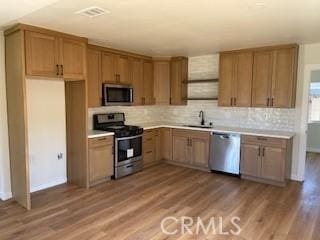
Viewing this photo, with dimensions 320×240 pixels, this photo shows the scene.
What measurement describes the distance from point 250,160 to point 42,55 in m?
3.79

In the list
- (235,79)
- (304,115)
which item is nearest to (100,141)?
(235,79)

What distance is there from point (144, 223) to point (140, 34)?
103 inches

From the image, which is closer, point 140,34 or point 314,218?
point 314,218

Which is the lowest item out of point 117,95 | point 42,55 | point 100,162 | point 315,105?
point 100,162

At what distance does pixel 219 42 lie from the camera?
4113mm

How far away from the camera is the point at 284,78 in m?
4.26

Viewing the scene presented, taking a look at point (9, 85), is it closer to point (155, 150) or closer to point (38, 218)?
point (38, 218)

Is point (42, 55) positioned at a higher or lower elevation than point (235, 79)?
higher

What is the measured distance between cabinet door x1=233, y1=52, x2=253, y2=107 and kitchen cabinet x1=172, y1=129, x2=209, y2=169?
3.08 ft

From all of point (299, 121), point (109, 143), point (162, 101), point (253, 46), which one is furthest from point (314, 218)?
point (162, 101)

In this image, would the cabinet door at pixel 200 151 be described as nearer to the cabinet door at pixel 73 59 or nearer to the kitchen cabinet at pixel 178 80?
the kitchen cabinet at pixel 178 80

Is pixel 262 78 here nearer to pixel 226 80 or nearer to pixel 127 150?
pixel 226 80

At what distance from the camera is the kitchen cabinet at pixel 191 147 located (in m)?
4.98

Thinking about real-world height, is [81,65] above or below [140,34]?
below
